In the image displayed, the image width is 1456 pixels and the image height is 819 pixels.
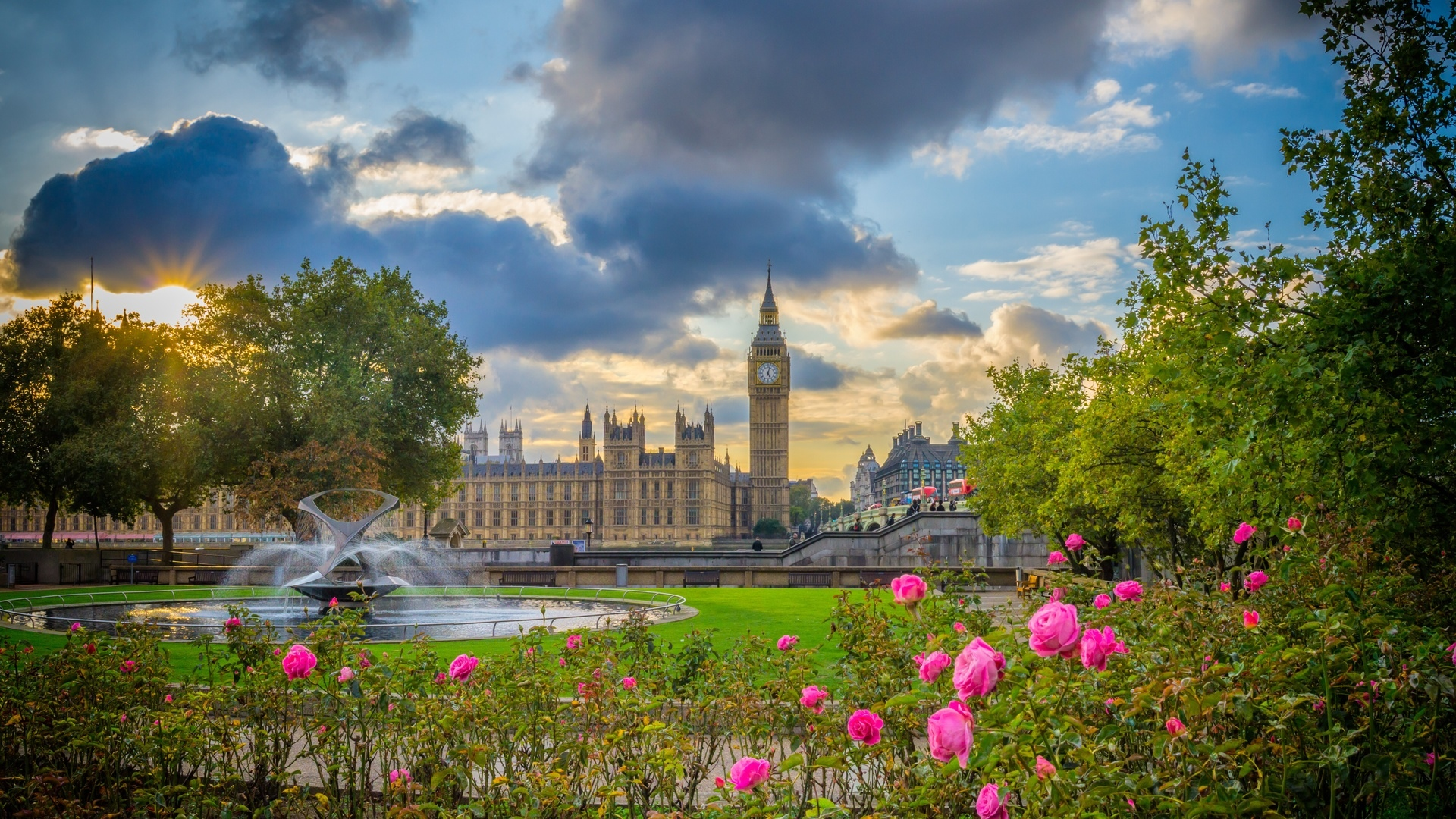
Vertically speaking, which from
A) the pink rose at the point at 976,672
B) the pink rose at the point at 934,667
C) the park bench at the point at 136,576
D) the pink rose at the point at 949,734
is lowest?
the park bench at the point at 136,576

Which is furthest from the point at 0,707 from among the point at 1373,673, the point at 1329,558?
the point at 1329,558

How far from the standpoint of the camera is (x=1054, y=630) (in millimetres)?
2514

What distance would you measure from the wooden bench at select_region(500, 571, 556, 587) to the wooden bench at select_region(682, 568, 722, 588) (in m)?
3.88

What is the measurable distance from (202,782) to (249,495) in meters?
30.3

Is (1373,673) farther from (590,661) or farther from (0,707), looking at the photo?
(0,707)

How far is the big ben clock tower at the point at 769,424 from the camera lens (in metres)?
132

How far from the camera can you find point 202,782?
454 centimetres

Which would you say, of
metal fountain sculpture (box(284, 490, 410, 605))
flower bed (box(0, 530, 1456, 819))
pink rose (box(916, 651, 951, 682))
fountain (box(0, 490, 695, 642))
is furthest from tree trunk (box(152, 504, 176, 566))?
pink rose (box(916, 651, 951, 682))

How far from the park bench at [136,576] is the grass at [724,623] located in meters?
2.27

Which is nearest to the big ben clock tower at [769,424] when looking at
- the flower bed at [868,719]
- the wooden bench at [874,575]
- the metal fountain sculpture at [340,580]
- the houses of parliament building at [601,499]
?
the houses of parliament building at [601,499]

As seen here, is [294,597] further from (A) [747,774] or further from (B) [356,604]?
(A) [747,774]

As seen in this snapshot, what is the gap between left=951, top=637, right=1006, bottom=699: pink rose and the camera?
2.47 metres

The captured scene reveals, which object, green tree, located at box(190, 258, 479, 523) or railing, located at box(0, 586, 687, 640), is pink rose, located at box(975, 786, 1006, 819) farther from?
green tree, located at box(190, 258, 479, 523)

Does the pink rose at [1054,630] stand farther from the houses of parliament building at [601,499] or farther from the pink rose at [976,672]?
the houses of parliament building at [601,499]
